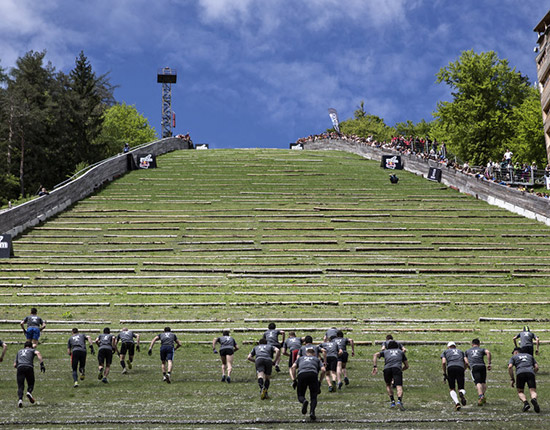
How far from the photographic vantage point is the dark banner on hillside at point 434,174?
39.9 m

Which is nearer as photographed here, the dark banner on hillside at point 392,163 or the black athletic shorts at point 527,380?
the black athletic shorts at point 527,380

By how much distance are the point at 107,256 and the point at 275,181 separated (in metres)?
15.8

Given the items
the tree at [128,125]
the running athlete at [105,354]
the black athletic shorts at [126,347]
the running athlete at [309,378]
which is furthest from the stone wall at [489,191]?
the tree at [128,125]

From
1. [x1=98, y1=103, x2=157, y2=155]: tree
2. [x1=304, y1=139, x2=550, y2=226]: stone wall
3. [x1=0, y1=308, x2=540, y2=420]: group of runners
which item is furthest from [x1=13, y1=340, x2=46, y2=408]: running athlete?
[x1=98, y1=103, x2=157, y2=155]: tree

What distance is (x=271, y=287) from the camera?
2242 centimetres

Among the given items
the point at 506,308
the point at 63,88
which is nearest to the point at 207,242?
Answer: the point at 506,308

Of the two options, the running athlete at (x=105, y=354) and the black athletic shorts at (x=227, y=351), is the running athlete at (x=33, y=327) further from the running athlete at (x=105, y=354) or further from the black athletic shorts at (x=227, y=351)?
the black athletic shorts at (x=227, y=351)

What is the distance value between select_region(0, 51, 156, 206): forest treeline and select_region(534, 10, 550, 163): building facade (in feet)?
117

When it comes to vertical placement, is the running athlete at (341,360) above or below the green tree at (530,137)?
below

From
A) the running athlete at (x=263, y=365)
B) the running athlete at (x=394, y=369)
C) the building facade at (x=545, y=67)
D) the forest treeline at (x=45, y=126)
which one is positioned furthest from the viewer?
the forest treeline at (x=45, y=126)

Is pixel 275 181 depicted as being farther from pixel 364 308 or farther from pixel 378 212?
pixel 364 308

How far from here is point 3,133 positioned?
56.8m

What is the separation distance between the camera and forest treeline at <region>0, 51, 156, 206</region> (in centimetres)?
5312

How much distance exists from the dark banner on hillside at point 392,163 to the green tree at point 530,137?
1706 centimetres
